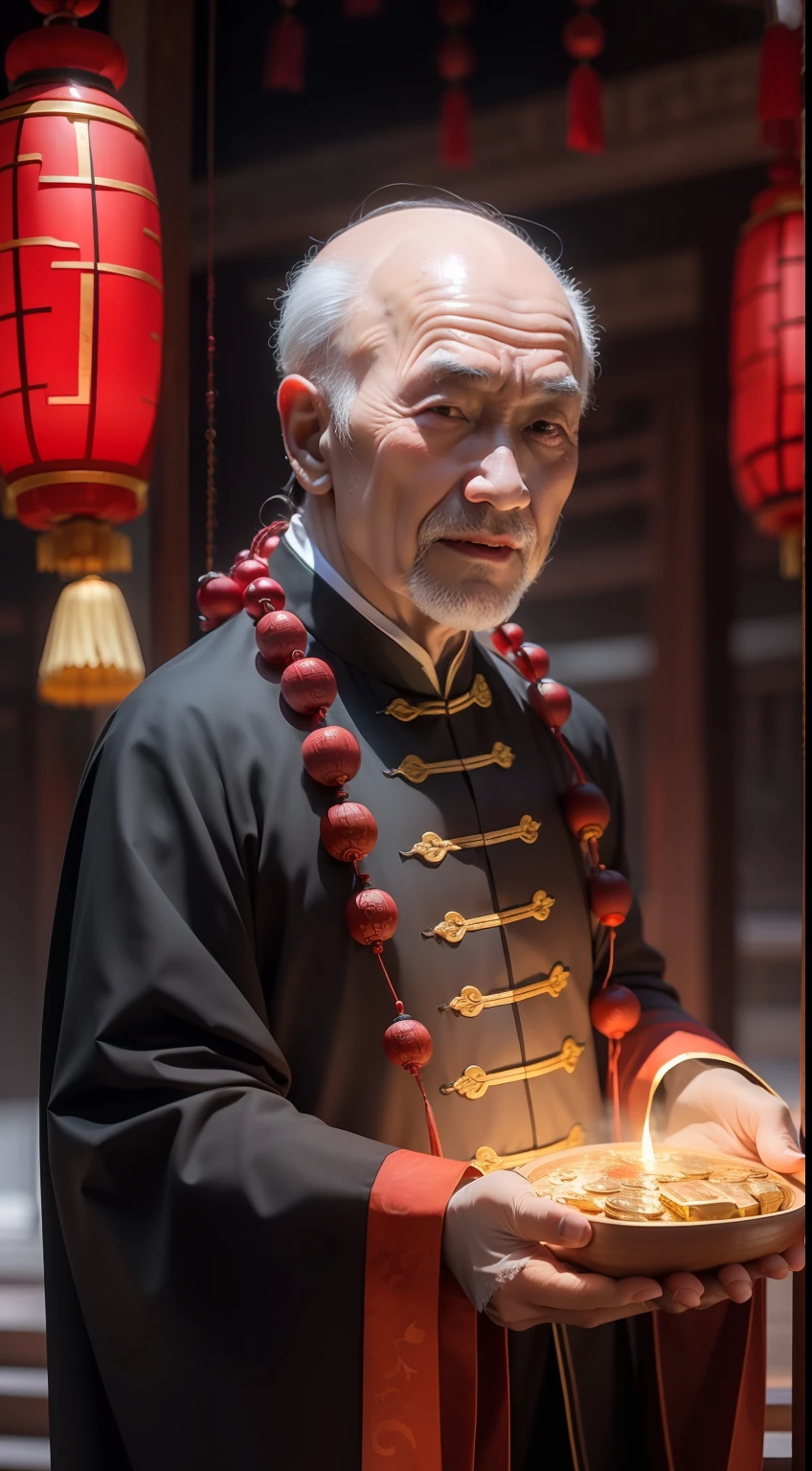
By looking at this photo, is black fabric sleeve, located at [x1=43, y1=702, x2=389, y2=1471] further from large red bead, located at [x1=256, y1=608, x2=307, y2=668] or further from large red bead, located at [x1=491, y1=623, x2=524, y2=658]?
large red bead, located at [x1=491, y1=623, x2=524, y2=658]

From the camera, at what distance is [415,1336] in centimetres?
129

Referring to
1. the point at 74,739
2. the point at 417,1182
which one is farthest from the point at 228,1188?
the point at 74,739

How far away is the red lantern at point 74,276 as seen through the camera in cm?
186

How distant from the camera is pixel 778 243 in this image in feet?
8.73

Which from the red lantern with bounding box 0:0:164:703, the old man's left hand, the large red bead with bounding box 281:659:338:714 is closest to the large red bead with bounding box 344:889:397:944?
the large red bead with bounding box 281:659:338:714

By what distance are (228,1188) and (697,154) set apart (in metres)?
3.26

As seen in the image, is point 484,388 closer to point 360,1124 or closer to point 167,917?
point 167,917

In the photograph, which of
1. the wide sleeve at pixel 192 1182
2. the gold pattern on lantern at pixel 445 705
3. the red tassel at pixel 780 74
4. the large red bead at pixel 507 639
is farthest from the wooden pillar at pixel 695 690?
the wide sleeve at pixel 192 1182

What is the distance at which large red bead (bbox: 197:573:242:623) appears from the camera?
1729 millimetres

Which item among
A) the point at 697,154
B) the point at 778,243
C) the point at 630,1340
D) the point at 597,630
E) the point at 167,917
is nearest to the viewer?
the point at 167,917

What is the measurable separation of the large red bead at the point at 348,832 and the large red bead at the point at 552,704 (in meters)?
0.49

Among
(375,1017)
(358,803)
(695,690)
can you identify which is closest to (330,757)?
→ (358,803)

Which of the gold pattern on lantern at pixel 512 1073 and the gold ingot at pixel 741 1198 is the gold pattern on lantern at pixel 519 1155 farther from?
the gold ingot at pixel 741 1198

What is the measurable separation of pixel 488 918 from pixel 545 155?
2.66m
